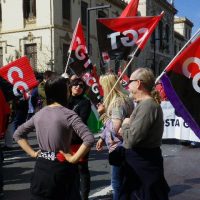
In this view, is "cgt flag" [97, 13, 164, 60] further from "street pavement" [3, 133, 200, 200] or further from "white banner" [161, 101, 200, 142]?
"white banner" [161, 101, 200, 142]

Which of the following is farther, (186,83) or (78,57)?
(78,57)

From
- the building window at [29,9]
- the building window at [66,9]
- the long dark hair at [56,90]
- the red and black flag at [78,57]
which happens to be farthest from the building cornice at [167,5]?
the long dark hair at [56,90]

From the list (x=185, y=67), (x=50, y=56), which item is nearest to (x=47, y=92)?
(x=185, y=67)

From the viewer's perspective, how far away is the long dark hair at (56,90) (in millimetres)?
3416

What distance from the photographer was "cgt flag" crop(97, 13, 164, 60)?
6.00 meters

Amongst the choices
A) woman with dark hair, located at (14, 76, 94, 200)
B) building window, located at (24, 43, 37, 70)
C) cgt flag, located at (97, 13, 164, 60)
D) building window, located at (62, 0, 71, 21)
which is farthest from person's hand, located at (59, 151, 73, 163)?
building window, located at (62, 0, 71, 21)

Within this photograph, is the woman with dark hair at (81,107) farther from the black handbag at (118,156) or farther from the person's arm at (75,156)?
the person's arm at (75,156)

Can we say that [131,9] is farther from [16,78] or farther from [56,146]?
[56,146]

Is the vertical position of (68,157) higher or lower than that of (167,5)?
lower

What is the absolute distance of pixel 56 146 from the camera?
337cm

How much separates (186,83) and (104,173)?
3.12 m

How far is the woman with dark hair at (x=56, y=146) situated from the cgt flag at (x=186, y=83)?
1.40 metres

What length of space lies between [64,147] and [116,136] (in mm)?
1235

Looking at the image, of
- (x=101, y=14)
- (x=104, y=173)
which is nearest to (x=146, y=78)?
(x=104, y=173)
